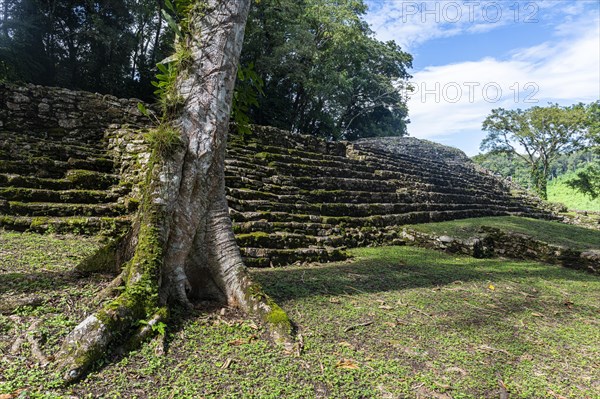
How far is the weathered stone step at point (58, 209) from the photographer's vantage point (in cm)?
490

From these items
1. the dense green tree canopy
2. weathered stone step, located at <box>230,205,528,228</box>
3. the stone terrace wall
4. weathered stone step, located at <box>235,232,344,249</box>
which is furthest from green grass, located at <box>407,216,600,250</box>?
the dense green tree canopy

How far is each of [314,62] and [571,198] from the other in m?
29.9

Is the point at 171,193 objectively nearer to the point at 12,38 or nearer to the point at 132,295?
the point at 132,295

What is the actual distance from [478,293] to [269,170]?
506 centimetres

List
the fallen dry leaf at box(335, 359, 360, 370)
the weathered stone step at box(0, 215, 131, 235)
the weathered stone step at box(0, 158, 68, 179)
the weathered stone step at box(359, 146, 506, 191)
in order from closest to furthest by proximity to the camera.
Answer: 1. the fallen dry leaf at box(335, 359, 360, 370)
2. the weathered stone step at box(0, 215, 131, 235)
3. the weathered stone step at box(0, 158, 68, 179)
4. the weathered stone step at box(359, 146, 506, 191)

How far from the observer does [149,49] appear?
1858 centimetres

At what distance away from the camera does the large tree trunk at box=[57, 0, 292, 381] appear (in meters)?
2.71

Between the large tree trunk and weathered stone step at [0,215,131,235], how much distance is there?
242 centimetres

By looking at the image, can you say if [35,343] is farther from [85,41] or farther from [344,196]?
[85,41]

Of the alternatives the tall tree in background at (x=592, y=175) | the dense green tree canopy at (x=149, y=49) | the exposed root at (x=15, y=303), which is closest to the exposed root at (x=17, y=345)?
the exposed root at (x=15, y=303)

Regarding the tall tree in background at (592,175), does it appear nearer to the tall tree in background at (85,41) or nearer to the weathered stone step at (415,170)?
the weathered stone step at (415,170)

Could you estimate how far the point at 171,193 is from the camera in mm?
2914

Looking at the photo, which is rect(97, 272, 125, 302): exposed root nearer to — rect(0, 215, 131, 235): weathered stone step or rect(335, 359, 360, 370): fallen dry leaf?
rect(335, 359, 360, 370): fallen dry leaf

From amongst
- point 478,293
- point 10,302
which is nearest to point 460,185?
point 478,293
